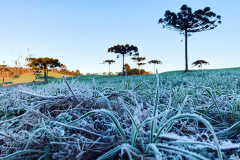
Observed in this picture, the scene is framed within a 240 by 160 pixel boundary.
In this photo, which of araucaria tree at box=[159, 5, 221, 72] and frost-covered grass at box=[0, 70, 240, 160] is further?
araucaria tree at box=[159, 5, 221, 72]

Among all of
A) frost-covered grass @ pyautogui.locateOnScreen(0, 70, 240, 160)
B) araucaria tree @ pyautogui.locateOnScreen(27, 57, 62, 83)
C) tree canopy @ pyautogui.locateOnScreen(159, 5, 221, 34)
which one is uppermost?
tree canopy @ pyautogui.locateOnScreen(159, 5, 221, 34)

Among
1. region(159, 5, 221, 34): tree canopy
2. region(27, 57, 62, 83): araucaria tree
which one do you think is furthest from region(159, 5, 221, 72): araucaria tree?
region(27, 57, 62, 83): araucaria tree

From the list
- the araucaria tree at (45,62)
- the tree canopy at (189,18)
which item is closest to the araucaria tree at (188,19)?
the tree canopy at (189,18)

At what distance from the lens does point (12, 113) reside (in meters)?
1.37

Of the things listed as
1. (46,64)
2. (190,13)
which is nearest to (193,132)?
(190,13)

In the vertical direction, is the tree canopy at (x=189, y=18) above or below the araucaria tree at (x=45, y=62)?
above

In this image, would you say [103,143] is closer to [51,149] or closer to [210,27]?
[51,149]

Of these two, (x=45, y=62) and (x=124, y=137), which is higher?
(x=45, y=62)

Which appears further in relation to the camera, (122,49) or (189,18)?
(122,49)

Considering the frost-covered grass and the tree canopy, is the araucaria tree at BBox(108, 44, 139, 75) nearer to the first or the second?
the tree canopy

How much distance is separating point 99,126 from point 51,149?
268 mm

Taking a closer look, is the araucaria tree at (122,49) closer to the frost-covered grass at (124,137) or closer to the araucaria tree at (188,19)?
the araucaria tree at (188,19)

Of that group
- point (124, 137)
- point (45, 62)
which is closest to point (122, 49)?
point (45, 62)

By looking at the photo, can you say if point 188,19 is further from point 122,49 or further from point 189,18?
point 122,49
